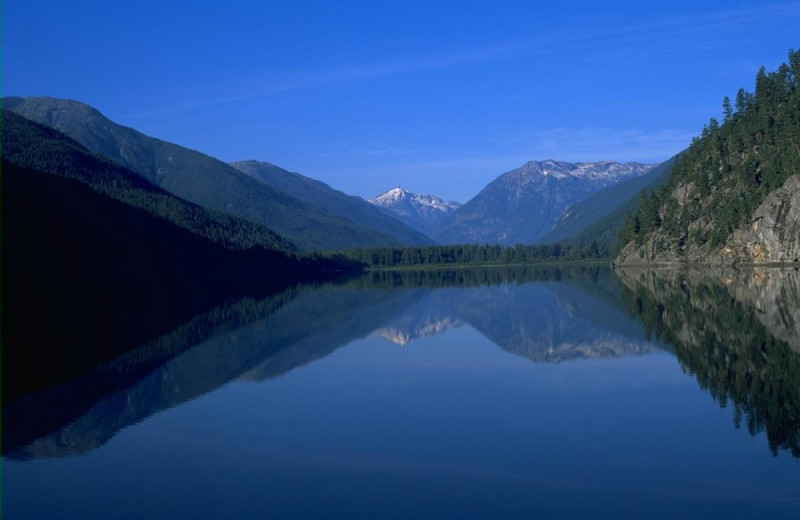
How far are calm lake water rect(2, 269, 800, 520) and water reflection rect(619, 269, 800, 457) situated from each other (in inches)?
5.8

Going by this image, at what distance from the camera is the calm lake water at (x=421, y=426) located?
19.5m

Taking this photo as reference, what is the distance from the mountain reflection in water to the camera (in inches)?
1108

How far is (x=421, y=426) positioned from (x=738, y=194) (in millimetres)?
133721

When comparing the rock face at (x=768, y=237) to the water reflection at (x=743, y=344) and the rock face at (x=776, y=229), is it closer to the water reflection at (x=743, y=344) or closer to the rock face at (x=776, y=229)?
the rock face at (x=776, y=229)

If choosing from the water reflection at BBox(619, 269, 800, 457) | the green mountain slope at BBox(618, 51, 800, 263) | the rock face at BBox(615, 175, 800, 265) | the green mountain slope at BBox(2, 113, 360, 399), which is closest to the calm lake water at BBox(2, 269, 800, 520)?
the water reflection at BBox(619, 269, 800, 457)

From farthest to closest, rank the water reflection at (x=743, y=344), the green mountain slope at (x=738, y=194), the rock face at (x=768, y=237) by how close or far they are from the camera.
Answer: the green mountain slope at (x=738, y=194)
the rock face at (x=768, y=237)
the water reflection at (x=743, y=344)

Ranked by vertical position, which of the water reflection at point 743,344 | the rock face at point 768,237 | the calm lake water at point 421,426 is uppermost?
the rock face at point 768,237

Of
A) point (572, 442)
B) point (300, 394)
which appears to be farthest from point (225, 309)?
point (572, 442)

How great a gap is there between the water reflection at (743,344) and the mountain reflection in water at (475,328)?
3.1 inches

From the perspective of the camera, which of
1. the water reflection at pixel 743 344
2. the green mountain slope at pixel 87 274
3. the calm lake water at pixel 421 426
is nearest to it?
the calm lake water at pixel 421 426

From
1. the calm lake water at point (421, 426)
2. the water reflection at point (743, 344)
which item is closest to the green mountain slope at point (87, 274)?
the calm lake water at point (421, 426)

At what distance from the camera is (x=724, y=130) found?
6639 inches

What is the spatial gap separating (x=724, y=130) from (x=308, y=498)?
549 feet

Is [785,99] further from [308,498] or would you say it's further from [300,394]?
[308,498]
